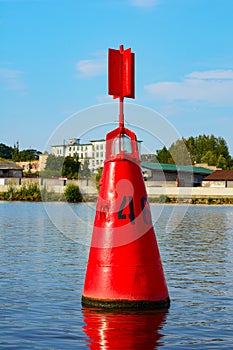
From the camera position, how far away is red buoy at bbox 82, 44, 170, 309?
976 centimetres

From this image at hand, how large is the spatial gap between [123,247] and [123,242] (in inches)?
3.0

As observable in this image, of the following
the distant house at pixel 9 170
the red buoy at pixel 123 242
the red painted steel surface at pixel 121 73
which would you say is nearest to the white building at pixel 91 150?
the red buoy at pixel 123 242

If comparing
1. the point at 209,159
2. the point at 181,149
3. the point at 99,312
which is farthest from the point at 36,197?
the point at 99,312

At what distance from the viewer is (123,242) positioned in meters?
9.85

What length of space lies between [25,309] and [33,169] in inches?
5950

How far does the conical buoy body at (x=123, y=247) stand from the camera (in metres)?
9.75

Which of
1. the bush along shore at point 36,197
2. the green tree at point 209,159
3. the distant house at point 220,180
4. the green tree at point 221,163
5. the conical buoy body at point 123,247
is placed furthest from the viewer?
the green tree at point 209,159

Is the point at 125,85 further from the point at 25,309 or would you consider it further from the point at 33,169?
the point at 33,169

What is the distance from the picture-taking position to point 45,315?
10.6 m

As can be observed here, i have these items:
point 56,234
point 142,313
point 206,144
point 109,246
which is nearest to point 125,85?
point 109,246

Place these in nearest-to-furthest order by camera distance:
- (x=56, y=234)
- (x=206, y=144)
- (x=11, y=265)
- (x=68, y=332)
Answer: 1. (x=68, y=332)
2. (x=11, y=265)
3. (x=56, y=234)
4. (x=206, y=144)

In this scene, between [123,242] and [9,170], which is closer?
[123,242]

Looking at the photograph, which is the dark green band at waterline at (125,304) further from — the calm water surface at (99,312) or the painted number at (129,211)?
the painted number at (129,211)

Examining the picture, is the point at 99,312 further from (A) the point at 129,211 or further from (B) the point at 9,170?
(B) the point at 9,170
